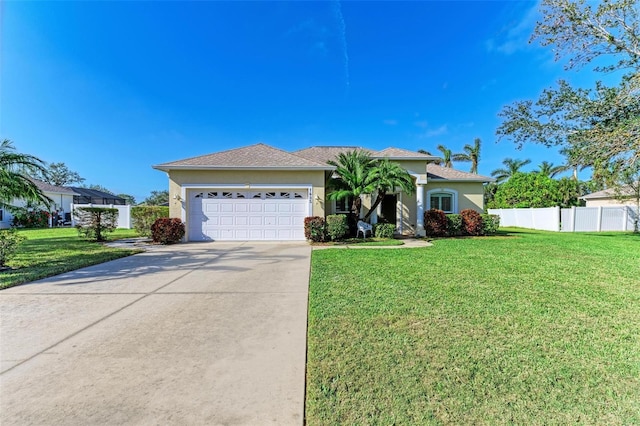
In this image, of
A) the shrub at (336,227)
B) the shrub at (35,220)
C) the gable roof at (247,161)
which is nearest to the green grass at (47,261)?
the gable roof at (247,161)

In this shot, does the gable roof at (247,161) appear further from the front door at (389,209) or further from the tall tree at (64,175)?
the tall tree at (64,175)

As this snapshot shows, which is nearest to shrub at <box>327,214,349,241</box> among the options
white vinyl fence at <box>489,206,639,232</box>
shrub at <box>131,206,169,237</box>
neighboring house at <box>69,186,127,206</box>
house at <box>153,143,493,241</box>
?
house at <box>153,143,493,241</box>

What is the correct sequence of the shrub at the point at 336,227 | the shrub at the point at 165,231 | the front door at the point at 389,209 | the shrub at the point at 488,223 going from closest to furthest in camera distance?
1. the shrub at the point at 165,231
2. the shrub at the point at 336,227
3. the shrub at the point at 488,223
4. the front door at the point at 389,209

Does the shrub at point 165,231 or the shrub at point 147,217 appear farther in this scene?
the shrub at point 147,217

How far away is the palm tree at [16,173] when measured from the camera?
721cm

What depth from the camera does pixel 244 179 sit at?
13117mm

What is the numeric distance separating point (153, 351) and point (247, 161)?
439 inches

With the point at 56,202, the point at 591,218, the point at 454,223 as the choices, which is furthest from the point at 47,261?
the point at 591,218

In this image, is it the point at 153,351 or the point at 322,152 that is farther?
the point at 322,152

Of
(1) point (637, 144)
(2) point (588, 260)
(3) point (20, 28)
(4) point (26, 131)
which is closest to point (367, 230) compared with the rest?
(2) point (588, 260)

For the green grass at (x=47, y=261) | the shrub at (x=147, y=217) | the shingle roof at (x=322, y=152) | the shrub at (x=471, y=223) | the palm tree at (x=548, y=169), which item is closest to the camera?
the green grass at (x=47, y=261)

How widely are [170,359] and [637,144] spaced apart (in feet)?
46.9

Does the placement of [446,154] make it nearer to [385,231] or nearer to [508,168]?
[508,168]

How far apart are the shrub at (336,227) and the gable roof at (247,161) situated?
2454mm
